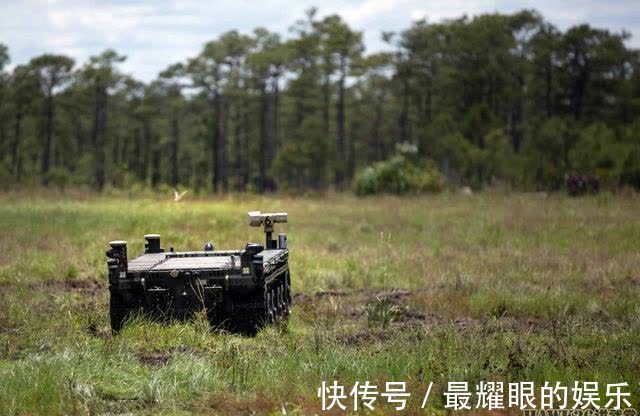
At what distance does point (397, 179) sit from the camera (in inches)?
1677

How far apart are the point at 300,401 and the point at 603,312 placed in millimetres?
6392

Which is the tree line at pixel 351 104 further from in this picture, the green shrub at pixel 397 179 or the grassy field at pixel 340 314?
the grassy field at pixel 340 314

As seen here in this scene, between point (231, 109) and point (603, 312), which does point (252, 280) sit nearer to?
point (603, 312)

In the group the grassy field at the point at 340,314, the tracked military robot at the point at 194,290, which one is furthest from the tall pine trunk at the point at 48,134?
the tracked military robot at the point at 194,290

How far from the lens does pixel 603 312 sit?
39.2 feet

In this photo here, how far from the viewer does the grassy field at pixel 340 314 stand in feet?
23.5

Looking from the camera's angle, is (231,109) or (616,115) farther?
(231,109)

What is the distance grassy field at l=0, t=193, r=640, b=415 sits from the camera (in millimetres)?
7164

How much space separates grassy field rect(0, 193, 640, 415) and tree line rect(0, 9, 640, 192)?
22234 mm

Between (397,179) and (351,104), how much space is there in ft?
138

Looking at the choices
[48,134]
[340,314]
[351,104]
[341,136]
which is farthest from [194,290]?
[351,104]

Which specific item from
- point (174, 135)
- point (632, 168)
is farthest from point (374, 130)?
point (632, 168)

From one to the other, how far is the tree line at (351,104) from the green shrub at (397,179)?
5041mm

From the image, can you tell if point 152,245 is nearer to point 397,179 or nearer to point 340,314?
point 340,314
